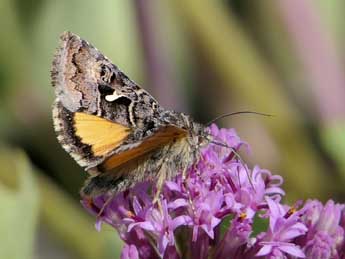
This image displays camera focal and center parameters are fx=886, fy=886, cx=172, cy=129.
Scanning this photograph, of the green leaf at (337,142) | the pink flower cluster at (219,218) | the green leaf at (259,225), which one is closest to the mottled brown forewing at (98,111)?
the pink flower cluster at (219,218)

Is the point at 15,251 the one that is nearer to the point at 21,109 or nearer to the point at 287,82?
the point at 21,109

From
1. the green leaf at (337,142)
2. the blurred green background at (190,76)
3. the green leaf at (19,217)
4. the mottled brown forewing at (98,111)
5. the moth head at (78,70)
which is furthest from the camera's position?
the blurred green background at (190,76)

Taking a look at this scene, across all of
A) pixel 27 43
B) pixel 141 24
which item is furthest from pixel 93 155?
pixel 27 43

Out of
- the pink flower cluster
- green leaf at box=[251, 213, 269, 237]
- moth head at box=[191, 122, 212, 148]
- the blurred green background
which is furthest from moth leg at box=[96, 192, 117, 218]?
the blurred green background

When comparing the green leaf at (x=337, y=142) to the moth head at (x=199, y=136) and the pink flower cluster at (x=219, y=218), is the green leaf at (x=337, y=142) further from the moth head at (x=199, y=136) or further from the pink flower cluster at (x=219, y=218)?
the moth head at (x=199, y=136)

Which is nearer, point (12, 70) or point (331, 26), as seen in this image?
point (12, 70)

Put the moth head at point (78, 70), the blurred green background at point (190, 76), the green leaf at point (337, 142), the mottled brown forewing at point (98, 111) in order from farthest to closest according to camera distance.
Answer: the blurred green background at point (190, 76) → the green leaf at point (337, 142) → the moth head at point (78, 70) → the mottled brown forewing at point (98, 111)

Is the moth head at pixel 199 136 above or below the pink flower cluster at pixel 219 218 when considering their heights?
above
